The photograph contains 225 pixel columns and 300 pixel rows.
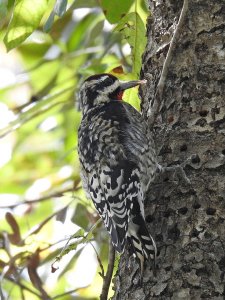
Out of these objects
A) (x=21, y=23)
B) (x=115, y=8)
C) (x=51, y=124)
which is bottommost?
(x=51, y=124)

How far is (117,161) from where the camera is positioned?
12.8ft

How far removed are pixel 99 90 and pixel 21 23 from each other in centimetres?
75

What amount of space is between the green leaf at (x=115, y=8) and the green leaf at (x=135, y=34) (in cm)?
9

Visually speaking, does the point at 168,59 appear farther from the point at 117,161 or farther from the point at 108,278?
the point at 108,278

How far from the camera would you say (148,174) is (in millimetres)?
3807

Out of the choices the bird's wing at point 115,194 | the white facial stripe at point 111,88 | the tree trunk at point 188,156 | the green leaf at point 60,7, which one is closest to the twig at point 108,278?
the tree trunk at point 188,156

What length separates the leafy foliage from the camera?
161 inches

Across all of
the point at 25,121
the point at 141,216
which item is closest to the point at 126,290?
the point at 141,216

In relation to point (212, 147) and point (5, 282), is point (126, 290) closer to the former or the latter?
point (212, 147)

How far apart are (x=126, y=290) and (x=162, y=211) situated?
1.18 feet

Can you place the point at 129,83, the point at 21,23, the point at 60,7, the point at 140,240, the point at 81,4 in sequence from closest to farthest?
the point at 140,240 < the point at 60,7 < the point at 21,23 < the point at 129,83 < the point at 81,4

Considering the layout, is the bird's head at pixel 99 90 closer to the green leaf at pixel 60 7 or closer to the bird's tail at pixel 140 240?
the green leaf at pixel 60 7

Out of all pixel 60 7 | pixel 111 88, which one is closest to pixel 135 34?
pixel 111 88

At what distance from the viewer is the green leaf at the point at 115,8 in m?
4.05
